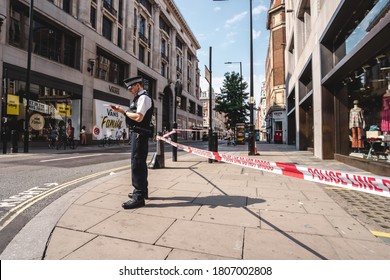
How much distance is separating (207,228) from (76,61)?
22.0 meters

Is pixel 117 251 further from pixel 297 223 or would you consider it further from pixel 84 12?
pixel 84 12

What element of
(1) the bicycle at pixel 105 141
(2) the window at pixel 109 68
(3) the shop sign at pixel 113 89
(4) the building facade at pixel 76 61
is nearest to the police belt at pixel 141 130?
(4) the building facade at pixel 76 61

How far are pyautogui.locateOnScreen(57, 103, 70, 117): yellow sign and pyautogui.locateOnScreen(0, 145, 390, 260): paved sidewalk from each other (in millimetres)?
16939

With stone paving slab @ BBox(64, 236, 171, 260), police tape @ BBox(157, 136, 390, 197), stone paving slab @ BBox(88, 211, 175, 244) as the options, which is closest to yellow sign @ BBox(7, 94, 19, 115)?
stone paving slab @ BBox(88, 211, 175, 244)

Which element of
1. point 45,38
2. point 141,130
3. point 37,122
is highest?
point 45,38

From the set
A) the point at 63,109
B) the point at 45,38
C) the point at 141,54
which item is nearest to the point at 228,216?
the point at 63,109

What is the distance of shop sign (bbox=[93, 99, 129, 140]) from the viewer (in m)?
21.6

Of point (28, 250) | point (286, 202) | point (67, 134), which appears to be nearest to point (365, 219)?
point (286, 202)

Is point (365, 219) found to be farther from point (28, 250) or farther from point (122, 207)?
point (28, 250)

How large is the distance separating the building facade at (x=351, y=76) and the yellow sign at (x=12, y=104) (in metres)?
16.4

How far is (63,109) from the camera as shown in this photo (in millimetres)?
18609

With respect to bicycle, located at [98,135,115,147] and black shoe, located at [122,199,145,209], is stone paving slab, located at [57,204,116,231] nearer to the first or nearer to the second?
black shoe, located at [122,199,145,209]

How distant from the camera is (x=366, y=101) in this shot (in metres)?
6.96

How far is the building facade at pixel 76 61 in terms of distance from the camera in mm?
14367
